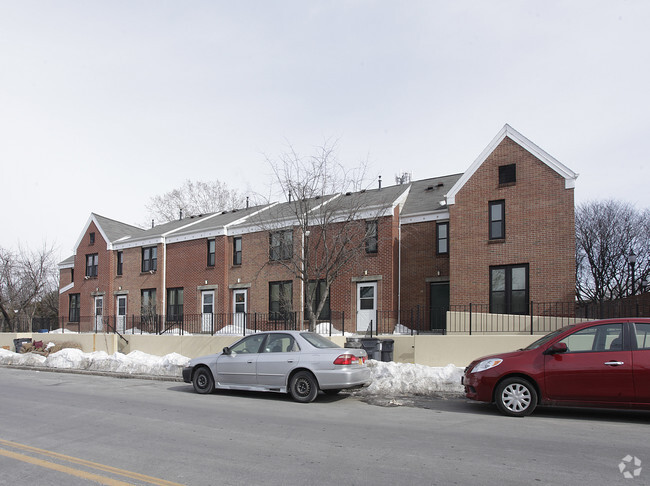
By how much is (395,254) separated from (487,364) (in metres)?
13.5

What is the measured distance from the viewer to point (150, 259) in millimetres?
31500

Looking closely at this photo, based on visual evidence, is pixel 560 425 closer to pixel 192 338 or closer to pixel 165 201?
pixel 192 338

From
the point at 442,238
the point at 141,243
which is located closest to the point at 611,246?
the point at 442,238

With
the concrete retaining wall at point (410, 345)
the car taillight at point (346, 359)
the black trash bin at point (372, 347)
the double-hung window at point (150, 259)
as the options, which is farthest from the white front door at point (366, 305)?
the double-hung window at point (150, 259)

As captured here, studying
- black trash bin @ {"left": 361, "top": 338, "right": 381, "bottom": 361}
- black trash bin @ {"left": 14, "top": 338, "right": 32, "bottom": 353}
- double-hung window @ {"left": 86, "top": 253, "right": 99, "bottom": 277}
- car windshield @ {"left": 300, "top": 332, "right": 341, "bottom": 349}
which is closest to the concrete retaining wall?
black trash bin @ {"left": 361, "top": 338, "right": 381, "bottom": 361}

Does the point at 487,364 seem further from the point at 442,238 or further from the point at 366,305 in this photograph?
the point at 366,305

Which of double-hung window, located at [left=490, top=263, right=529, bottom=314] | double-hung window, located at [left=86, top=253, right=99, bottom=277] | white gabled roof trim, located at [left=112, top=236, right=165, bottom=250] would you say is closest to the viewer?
double-hung window, located at [left=490, top=263, right=529, bottom=314]

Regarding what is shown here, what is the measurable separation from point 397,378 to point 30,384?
10.3 meters

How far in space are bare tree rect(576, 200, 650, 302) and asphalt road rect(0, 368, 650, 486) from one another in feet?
110

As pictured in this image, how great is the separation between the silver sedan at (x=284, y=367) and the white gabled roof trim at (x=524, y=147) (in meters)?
11.0

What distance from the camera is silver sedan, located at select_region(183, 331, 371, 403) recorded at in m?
10.8

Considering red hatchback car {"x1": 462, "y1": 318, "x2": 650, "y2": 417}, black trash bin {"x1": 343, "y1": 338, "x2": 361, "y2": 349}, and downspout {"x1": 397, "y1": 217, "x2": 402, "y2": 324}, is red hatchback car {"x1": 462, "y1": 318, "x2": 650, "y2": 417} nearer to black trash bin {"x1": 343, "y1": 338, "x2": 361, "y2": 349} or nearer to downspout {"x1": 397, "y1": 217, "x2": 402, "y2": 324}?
black trash bin {"x1": 343, "y1": 338, "x2": 361, "y2": 349}

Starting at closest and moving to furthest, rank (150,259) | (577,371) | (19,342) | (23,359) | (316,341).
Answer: (577,371)
(316,341)
(23,359)
(19,342)
(150,259)

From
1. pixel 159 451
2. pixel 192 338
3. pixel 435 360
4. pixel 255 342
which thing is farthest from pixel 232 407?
pixel 192 338
